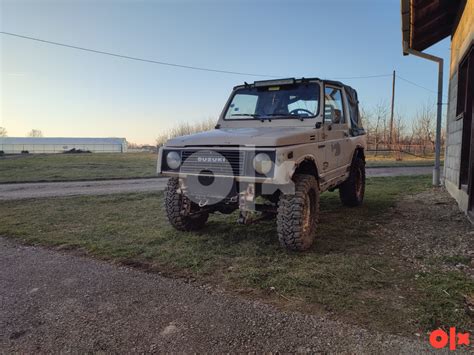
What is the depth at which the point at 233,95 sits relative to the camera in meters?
6.13

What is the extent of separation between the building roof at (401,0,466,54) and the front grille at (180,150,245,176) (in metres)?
5.84

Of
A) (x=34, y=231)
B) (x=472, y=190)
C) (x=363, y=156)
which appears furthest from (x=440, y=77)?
(x=34, y=231)

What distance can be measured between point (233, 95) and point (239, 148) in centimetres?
215

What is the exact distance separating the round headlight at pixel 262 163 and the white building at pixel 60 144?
82097 millimetres

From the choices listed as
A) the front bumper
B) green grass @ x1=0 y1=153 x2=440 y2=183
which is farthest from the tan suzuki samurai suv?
green grass @ x1=0 y1=153 x2=440 y2=183

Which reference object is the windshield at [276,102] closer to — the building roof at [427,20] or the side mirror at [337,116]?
the side mirror at [337,116]

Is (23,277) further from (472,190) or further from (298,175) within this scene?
(472,190)

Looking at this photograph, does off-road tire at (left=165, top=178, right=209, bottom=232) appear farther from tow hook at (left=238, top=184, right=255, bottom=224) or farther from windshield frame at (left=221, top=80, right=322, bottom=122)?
windshield frame at (left=221, top=80, right=322, bottom=122)

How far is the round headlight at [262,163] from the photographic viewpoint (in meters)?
4.08

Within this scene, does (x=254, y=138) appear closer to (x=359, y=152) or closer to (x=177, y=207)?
(x=177, y=207)

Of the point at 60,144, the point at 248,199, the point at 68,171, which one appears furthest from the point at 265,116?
the point at 60,144

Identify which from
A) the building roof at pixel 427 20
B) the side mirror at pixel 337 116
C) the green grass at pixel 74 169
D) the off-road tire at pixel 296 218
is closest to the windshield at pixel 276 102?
the side mirror at pixel 337 116

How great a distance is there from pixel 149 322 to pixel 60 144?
89741mm

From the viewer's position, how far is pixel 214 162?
4.46 meters
